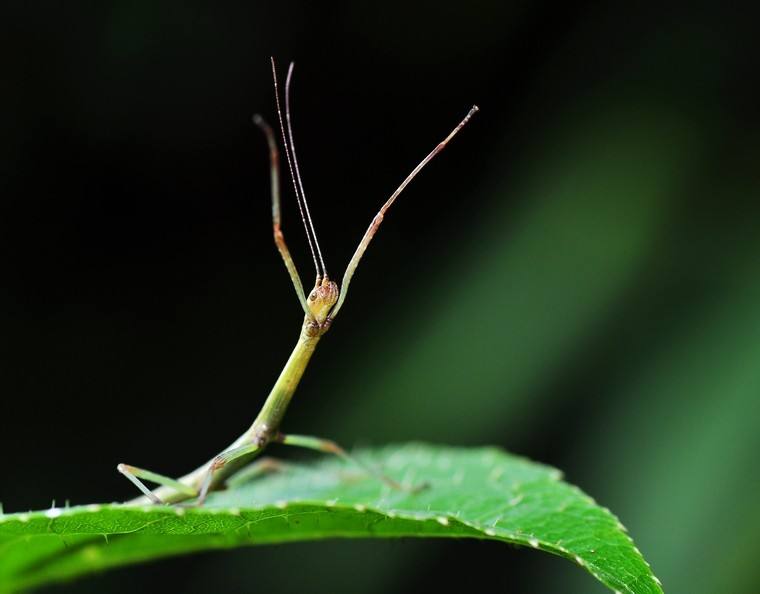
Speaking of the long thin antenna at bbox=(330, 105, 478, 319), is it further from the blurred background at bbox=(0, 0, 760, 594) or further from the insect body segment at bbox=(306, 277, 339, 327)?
the blurred background at bbox=(0, 0, 760, 594)

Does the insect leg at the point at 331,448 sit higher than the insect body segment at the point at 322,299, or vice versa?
the insect body segment at the point at 322,299

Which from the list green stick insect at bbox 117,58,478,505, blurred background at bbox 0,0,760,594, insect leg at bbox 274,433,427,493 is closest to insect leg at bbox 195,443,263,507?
green stick insect at bbox 117,58,478,505

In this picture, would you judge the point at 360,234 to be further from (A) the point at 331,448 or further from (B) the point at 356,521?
(B) the point at 356,521

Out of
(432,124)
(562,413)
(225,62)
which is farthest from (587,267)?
(225,62)

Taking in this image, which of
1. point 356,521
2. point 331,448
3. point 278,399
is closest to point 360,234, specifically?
point 331,448

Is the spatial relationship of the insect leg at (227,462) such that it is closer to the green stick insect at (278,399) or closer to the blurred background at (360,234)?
the green stick insect at (278,399)

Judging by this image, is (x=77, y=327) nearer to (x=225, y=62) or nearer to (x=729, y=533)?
(x=225, y=62)

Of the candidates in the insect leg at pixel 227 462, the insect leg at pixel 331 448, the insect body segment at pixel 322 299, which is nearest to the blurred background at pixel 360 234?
the insect leg at pixel 331 448
